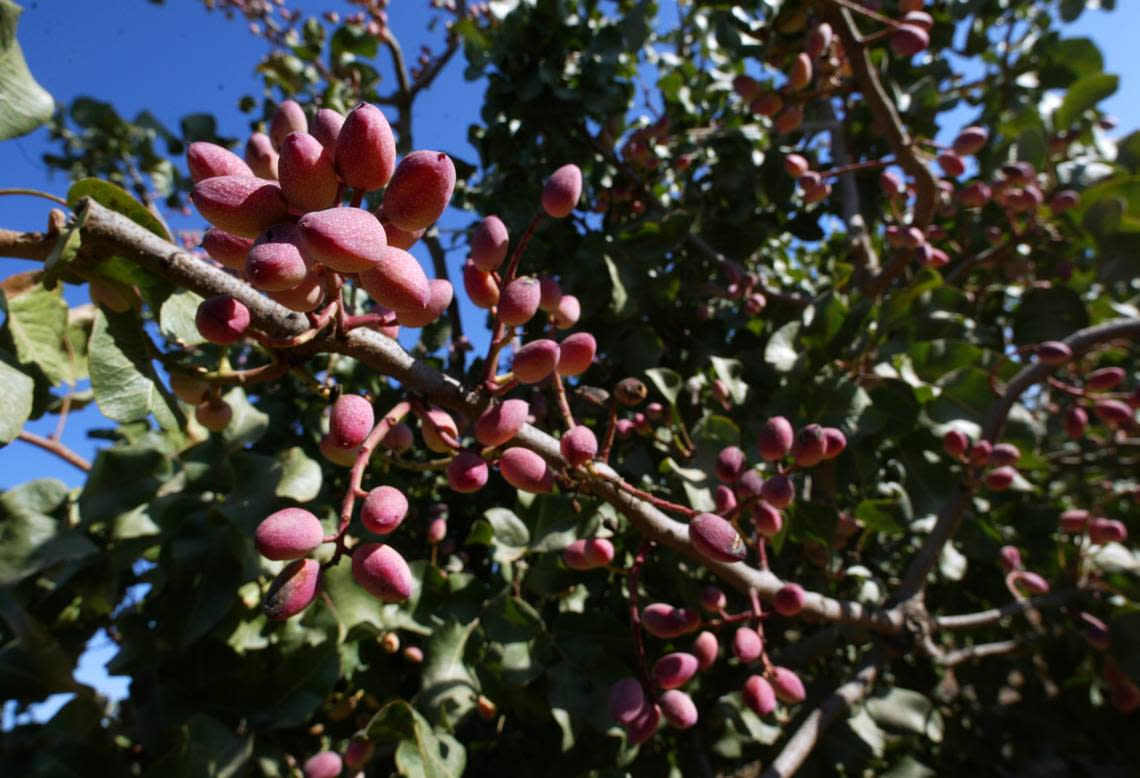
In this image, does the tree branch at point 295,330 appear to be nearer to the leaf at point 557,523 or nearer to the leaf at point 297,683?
the leaf at point 557,523

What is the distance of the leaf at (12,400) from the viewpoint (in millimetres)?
592

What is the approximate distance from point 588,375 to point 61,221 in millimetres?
969

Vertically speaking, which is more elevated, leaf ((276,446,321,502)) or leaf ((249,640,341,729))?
leaf ((276,446,321,502))

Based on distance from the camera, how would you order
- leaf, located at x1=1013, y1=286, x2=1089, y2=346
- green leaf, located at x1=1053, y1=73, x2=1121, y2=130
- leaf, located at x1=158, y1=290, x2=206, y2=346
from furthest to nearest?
green leaf, located at x1=1053, y1=73, x2=1121, y2=130 < leaf, located at x1=1013, y1=286, x2=1089, y2=346 < leaf, located at x1=158, y1=290, x2=206, y2=346

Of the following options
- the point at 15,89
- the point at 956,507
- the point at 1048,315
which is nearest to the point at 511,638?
the point at 956,507

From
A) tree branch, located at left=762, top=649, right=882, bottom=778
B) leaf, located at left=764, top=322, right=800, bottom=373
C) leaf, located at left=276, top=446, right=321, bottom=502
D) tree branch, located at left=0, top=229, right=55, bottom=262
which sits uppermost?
tree branch, located at left=0, top=229, right=55, bottom=262

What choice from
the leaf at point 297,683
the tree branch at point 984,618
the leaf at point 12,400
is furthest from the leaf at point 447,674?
the tree branch at point 984,618

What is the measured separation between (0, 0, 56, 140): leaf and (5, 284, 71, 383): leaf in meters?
0.18

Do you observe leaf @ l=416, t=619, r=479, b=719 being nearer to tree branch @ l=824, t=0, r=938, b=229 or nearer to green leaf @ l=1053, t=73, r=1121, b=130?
tree branch @ l=824, t=0, r=938, b=229

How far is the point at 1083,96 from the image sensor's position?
5.55 ft

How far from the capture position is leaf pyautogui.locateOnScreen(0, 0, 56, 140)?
664mm

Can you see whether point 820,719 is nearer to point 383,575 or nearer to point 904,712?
point 904,712

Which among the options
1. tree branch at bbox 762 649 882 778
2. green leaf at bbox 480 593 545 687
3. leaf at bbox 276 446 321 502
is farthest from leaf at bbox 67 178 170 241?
tree branch at bbox 762 649 882 778

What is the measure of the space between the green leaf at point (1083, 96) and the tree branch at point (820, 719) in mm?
1494
